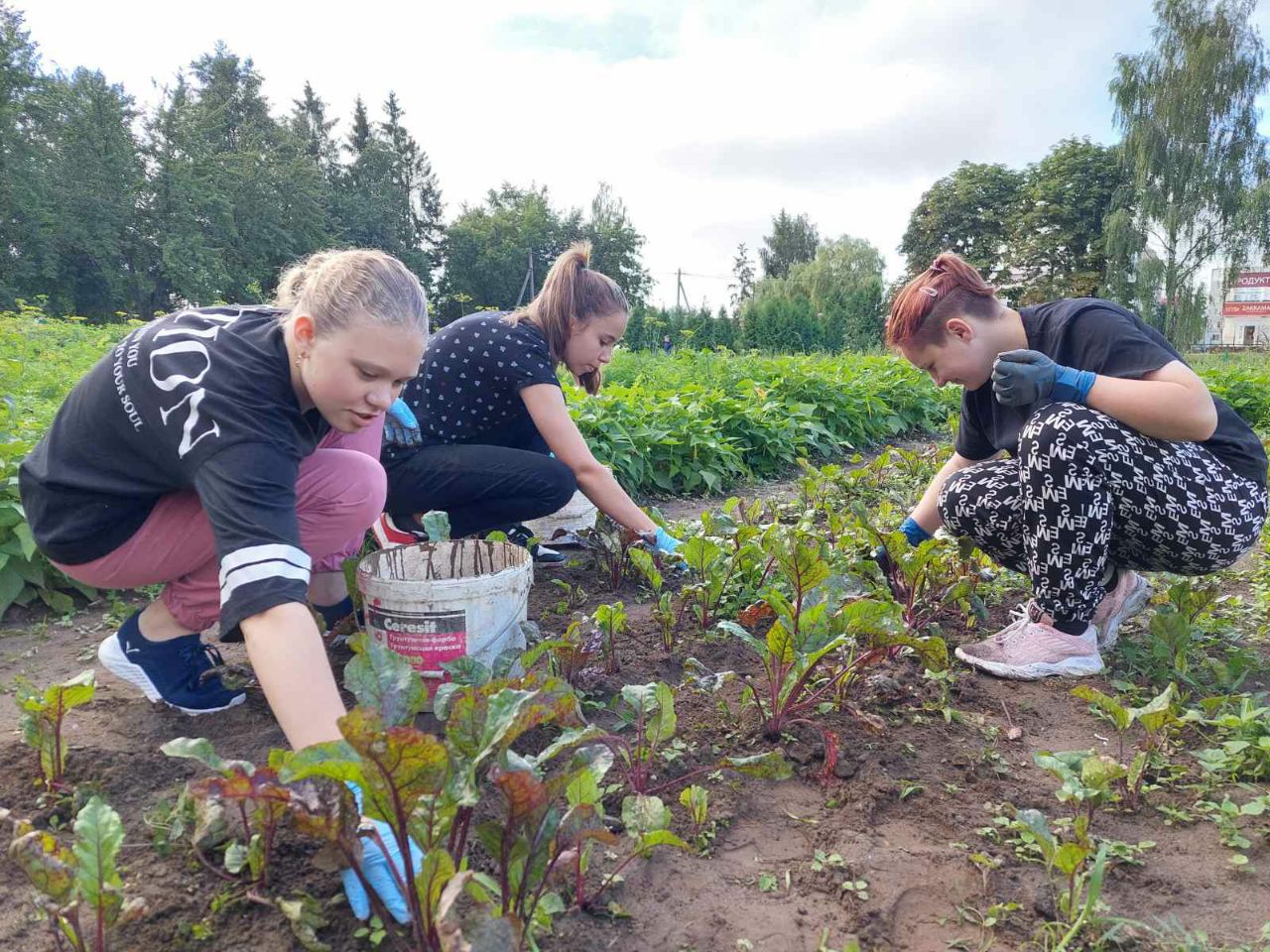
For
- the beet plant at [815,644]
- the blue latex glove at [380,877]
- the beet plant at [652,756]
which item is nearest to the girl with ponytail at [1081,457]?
the beet plant at [815,644]

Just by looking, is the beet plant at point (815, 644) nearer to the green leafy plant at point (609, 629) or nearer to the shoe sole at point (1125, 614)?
the green leafy plant at point (609, 629)

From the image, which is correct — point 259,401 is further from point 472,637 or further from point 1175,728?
point 1175,728

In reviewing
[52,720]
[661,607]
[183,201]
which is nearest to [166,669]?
[52,720]

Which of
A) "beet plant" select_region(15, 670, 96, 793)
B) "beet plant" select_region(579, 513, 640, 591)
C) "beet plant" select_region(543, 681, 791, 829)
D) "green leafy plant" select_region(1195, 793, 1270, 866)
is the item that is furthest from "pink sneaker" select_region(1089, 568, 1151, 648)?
"beet plant" select_region(15, 670, 96, 793)

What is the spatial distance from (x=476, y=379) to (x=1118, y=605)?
7.25 feet

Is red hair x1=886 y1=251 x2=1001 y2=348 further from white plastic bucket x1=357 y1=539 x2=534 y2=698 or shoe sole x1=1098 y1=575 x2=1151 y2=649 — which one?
white plastic bucket x1=357 y1=539 x2=534 y2=698

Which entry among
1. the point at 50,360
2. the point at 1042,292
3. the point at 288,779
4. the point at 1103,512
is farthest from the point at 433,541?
the point at 1042,292

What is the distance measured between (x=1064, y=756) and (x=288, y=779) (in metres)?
1.33

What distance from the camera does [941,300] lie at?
7.45 ft

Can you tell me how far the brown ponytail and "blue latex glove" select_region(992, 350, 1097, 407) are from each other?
1266 millimetres

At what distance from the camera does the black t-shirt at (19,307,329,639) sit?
1373mm

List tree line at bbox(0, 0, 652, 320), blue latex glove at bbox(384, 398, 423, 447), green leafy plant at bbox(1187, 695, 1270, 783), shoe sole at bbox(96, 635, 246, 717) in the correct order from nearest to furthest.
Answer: green leafy plant at bbox(1187, 695, 1270, 783), shoe sole at bbox(96, 635, 246, 717), blue latex glove at bbox(384, 398, 423, 447), tree line at bbox(0, 0, 652, 320)

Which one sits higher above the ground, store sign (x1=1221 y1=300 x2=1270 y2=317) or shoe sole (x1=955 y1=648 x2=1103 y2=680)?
store sign (x1=1221 y1=300 x2=1270 y2=317)

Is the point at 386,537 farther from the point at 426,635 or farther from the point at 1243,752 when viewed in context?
the point at 1243,752
